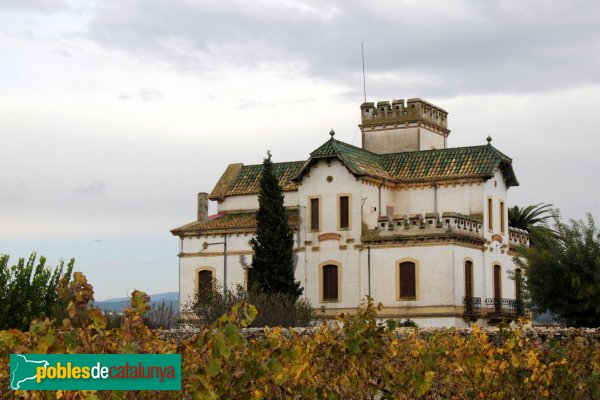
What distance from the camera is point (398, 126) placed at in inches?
1934

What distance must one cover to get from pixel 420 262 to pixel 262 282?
6.48m

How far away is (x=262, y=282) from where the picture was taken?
1700 inches

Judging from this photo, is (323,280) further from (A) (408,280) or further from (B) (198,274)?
(B) (198,274)

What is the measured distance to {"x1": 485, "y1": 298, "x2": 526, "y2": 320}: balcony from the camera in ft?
142

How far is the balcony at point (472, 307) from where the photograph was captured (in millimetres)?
41728

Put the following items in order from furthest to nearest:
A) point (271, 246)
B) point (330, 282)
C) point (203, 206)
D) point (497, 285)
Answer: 1. point (203, 206)
2. point (497, 285)
3. point (330, 282)
4. point (271, 246)

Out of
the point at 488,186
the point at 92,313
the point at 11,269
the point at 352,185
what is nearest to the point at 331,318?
the point at 352,185

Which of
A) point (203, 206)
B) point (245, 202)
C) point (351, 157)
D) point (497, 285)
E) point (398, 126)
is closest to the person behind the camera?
point (351, 157)

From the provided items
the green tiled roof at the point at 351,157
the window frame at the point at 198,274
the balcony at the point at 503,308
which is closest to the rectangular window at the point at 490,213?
the balcony at the point at 503,308

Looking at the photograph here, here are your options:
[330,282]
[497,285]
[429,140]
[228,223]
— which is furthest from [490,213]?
[228,223]

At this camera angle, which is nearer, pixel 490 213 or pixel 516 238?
pixel 490 213

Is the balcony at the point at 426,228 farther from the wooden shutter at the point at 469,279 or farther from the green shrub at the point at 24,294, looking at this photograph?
the green shrub at the point at 24,294

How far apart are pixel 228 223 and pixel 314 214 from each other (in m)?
4.43

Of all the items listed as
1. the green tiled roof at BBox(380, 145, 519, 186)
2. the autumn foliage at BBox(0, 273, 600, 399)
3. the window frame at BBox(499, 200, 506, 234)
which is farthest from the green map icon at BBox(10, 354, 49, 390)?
the window frame at BBox(499, 200, 506, 234)
